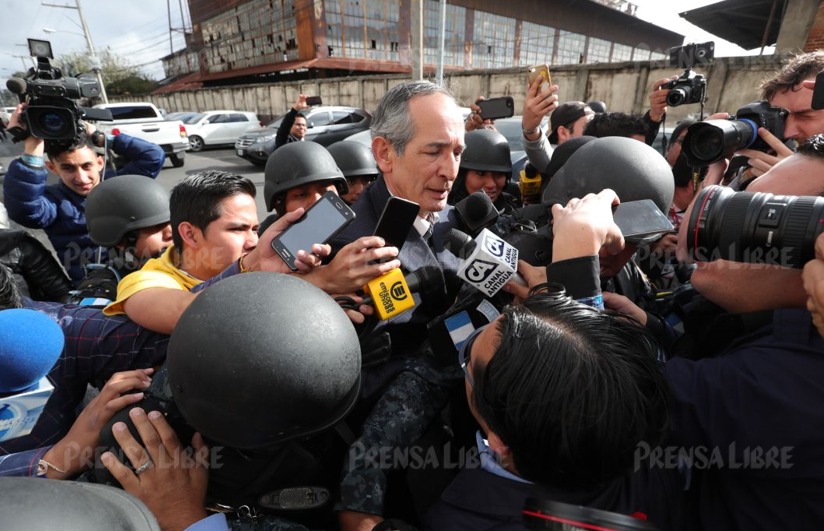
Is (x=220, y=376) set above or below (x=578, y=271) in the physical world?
below

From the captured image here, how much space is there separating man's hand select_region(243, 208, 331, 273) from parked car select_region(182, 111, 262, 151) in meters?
16.9

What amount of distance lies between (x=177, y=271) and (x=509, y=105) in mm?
2595

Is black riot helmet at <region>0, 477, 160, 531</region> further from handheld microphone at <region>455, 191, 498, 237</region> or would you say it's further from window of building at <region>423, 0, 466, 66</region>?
window of building at <region>423, 0, 466, 66</region>

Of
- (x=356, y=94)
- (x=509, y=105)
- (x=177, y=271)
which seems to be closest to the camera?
(x=177, y=271)

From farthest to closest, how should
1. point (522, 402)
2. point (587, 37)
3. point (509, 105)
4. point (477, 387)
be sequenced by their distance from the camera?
point (587, 37) < point (509, 105) < point (477, 387) < point (522, 402)

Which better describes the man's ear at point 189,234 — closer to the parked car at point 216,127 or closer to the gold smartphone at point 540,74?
the gold smartphone at point 540,74

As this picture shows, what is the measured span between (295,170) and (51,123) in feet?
5.33

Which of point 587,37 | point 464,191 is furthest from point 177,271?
point 587,37

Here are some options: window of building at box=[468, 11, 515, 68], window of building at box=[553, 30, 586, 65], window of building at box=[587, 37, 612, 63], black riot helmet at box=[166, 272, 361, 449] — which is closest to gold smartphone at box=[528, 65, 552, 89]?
black riot helmet at box=[166, 272, 361, 449]

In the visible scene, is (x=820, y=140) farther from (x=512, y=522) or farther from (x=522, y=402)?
(x=512, y=522)

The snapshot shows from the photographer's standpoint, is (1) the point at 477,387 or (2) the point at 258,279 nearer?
(1) the point at 477,387

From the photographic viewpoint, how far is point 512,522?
97 cm

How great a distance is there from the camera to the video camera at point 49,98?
280cm

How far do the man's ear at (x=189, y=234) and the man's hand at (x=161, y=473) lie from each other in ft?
3.07
